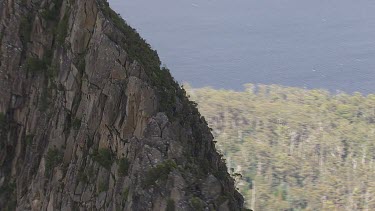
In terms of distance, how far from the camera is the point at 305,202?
115m

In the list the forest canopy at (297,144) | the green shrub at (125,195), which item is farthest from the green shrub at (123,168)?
the forest canopy at (297,144)

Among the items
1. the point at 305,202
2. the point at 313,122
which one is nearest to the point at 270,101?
the point at 313,122

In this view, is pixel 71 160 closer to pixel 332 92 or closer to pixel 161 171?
pixel 161 171

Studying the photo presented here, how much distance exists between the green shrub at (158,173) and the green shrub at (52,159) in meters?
4.10

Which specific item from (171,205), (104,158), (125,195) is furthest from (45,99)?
(171,205)

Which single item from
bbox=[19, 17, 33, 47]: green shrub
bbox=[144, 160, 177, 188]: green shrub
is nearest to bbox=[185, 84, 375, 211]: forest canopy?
bbox=[19, 17, 33, 47]: green shrub

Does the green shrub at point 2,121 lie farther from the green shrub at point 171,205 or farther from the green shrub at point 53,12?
the green shrub at point 171,205

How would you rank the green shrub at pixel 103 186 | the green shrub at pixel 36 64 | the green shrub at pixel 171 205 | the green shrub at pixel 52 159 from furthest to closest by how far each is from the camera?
the green shrub at pixel 36 64, the green shrub at pixel 52 159, the green shrub at pixel 103 186, the green shrub at pixel 171 205

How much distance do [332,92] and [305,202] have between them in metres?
73.9

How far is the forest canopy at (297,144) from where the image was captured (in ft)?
387

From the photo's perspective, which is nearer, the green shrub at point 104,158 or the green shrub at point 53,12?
the green shrub at point 104,158

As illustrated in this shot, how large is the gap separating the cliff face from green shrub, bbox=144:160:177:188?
0.8 inches

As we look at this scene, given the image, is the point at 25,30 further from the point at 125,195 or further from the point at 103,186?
the point at 125,195

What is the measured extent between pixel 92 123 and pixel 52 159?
6.15ft
